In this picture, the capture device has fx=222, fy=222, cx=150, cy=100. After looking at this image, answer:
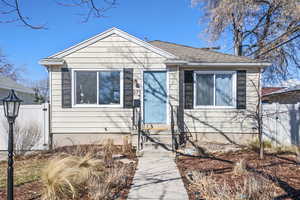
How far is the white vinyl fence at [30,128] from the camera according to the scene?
26.1 ft

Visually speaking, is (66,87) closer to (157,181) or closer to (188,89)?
(188,89)

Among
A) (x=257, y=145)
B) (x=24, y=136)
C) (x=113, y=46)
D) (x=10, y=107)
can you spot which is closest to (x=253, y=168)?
(x=257, y=145)

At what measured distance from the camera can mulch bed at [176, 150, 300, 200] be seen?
414cm

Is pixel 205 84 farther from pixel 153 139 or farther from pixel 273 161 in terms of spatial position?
pixel 273 161

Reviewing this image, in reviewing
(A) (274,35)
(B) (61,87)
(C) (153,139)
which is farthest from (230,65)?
(A) (274,35)

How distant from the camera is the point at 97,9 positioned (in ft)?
14.2

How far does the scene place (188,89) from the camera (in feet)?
28.0

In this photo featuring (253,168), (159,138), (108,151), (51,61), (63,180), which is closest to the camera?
(63,180)

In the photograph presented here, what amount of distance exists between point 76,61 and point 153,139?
408 centimetres

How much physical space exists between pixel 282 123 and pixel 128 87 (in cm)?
587

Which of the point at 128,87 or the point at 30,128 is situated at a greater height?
the point at 128,87

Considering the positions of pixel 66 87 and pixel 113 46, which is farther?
pixel 113 46

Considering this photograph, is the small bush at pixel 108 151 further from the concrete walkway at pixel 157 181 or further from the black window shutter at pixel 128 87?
the black window shutter at pixel 128 87

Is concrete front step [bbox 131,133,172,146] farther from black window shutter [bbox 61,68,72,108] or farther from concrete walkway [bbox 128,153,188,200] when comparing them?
black window shutter [bbox 61,68,72,108]
